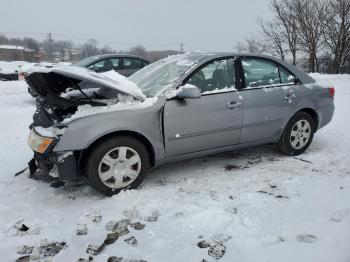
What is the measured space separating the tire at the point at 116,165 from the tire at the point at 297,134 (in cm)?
214

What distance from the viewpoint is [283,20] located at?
87.8ft

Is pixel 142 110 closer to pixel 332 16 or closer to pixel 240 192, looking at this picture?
pixel 240 192

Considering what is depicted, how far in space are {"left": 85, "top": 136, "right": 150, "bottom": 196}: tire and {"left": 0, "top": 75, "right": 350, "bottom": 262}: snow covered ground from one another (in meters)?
0.13

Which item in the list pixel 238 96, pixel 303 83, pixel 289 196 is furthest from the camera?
pixel 303 83

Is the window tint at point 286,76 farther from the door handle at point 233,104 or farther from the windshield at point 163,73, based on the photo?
the windshield at point 163,73

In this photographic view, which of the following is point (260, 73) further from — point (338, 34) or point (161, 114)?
point (338, 34)

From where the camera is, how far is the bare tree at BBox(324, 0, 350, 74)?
80.2ft

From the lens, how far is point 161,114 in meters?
3.88

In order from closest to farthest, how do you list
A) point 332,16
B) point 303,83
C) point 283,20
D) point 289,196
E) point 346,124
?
point 289,196, point 303,83, point 346,124, point 332,16, point 283,20

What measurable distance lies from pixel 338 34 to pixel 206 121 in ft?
82.7

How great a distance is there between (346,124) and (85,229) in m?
5.68

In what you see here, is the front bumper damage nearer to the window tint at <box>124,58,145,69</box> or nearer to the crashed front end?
the crashed front end

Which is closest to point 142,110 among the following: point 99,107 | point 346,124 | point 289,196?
point 99,107

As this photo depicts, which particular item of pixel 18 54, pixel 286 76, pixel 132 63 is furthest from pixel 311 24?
pixel 18 54
